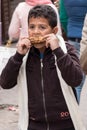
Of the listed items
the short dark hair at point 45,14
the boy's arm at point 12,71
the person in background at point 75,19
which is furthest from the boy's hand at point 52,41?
the person in background at point 75,19

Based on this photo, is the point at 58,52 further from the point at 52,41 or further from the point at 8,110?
the point at 8,110

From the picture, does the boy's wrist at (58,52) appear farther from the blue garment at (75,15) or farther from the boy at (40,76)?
the blue garment at (75,15)

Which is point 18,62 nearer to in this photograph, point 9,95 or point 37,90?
point 37,90

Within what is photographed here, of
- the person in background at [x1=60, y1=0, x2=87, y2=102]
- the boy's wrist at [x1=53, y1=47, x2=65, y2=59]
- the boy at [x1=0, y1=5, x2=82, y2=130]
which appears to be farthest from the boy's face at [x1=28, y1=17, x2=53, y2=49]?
the person in background at [x1=60, y1=0, x2=87, y2=102]

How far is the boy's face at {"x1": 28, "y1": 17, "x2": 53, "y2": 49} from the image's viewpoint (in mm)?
3512

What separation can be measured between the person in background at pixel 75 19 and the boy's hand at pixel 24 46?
202 centimetres

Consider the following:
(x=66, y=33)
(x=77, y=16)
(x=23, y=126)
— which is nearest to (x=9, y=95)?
(x=66, y=33)

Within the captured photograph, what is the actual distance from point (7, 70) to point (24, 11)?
102 inches

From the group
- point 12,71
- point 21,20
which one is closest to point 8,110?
point 21,20

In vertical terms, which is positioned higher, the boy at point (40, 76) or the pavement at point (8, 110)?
the boy at point (40, 76)

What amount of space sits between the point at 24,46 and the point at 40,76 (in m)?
0.25

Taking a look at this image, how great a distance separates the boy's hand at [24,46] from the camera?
3.52 m

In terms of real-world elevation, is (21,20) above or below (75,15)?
below

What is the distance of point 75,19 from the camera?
559 cm
